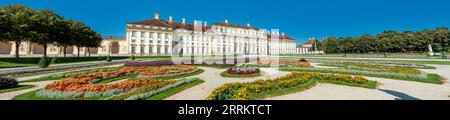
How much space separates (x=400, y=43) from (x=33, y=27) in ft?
325

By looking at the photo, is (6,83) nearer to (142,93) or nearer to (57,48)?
(142,93)

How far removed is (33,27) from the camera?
25.6 metres

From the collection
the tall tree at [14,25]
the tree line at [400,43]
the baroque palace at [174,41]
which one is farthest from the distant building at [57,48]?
the tree line at [400,43]

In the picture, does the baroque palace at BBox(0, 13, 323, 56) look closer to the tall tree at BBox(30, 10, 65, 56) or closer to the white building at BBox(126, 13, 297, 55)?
the white building at BBox(126, 13, 297, 55)

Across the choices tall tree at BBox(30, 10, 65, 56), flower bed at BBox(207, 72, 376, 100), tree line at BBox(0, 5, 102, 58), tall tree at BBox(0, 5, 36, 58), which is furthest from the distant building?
flower bed at BBox(207, 72, 376, 100)

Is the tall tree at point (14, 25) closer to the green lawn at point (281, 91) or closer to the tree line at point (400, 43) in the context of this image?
the green lawn at point (281, 91)

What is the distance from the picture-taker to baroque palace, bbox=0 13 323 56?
56.3m

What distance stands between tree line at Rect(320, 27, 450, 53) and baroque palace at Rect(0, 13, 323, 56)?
111 feet

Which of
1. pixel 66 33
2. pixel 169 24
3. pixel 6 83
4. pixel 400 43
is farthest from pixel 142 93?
pixel 400 43
